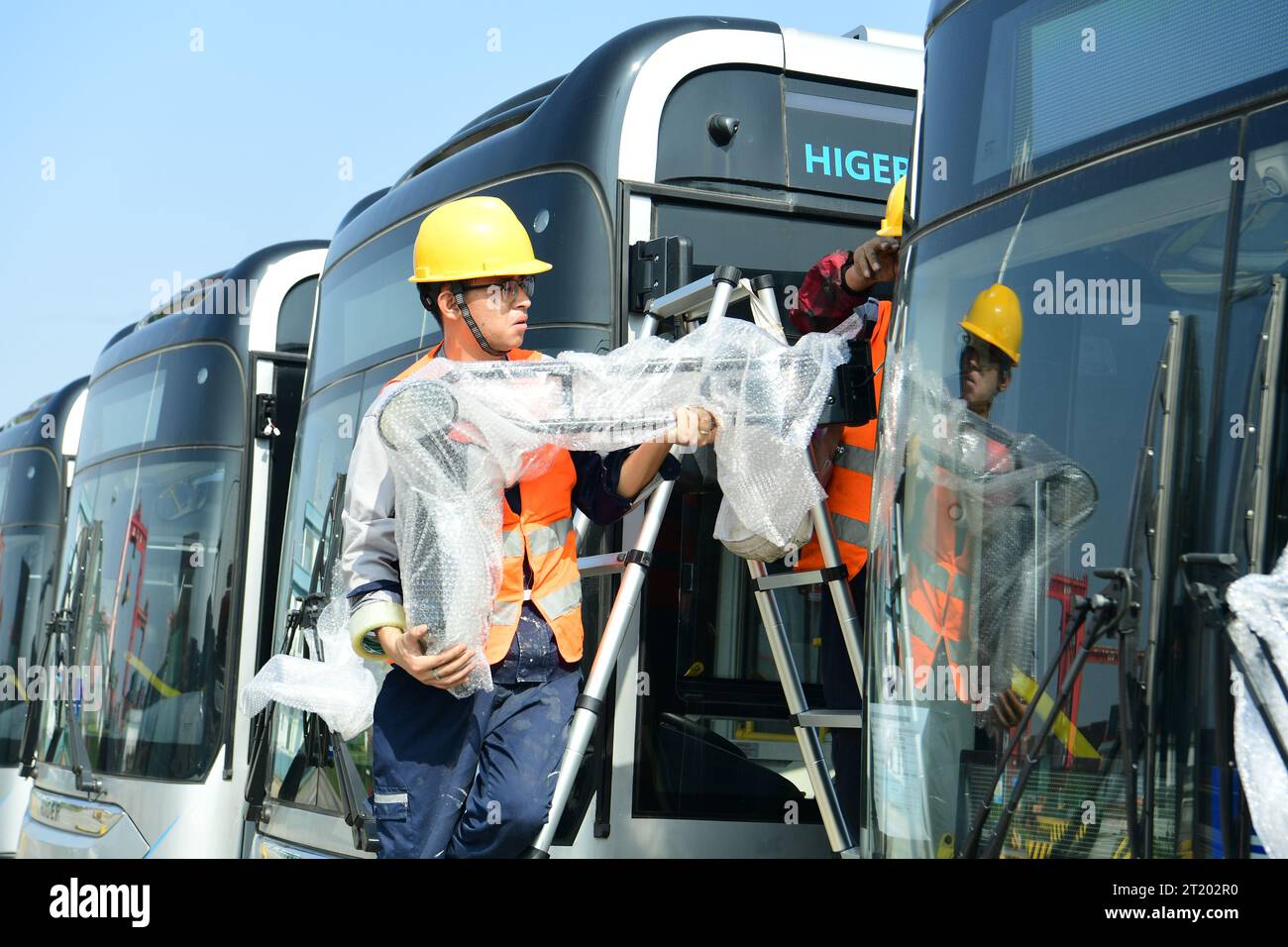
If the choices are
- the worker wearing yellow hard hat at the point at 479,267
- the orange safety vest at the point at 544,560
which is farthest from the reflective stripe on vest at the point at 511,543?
the worker wearing yellow hard hat at the point at 479,267

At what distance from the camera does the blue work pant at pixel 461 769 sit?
3213 millimetres

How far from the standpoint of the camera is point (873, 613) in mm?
3121

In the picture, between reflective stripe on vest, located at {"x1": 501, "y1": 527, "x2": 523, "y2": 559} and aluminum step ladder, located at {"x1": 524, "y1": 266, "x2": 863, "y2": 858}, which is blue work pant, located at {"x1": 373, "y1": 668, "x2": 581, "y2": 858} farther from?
reflective stripe on vest, located at {"x1": 501, "y1": 527, "x2": 523, "y2": 559}

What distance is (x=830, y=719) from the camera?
3.65 m

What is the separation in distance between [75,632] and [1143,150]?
20.5 ft

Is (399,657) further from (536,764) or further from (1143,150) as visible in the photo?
(1143,150)

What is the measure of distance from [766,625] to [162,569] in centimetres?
379

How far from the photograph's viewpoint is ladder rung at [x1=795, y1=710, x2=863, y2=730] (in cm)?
356

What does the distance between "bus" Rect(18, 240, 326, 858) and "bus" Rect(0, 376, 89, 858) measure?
266 centimetres

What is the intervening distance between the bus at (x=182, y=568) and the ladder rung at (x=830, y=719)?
131 inches
